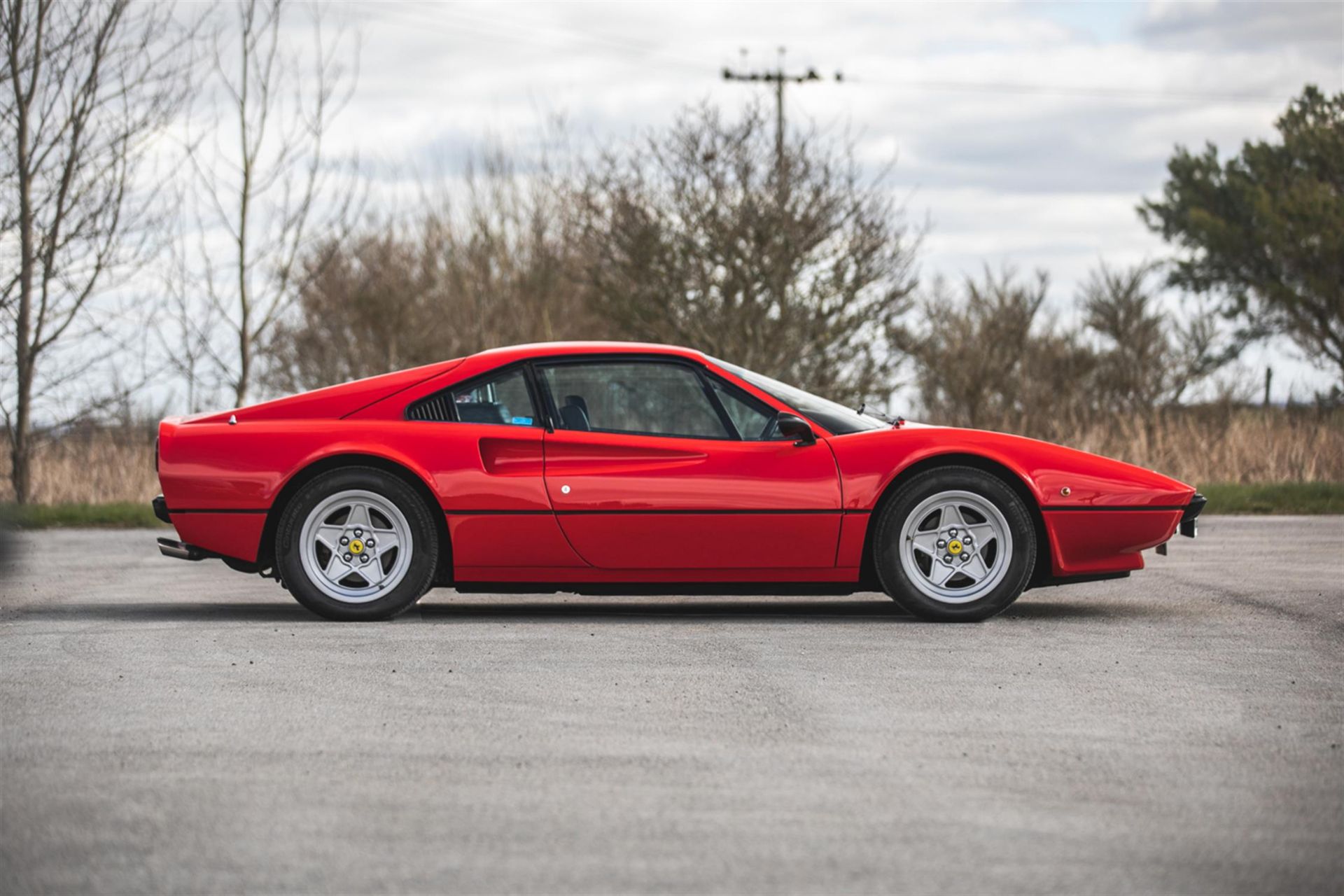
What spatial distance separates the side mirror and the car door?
0.03m

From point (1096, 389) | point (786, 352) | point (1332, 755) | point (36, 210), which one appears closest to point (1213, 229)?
point (1096, 389)

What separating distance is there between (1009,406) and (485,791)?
1976cm

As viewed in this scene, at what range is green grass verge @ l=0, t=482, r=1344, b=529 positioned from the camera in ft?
48.0

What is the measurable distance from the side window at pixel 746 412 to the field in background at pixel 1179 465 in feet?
27.7

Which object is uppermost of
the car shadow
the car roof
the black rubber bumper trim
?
the car roof

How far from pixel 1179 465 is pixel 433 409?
11923 millimetres

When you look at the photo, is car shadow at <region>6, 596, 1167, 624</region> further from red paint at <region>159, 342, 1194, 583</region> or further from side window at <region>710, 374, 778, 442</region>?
side window at <region>710, 374, 778, 442</region>

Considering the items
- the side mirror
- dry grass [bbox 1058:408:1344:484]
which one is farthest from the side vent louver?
dry grass [bbox 1058:408:1344:484]

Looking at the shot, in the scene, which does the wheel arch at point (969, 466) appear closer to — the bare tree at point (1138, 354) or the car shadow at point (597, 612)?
the car shadow at point (597, 612)

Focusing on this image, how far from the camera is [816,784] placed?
4.48m

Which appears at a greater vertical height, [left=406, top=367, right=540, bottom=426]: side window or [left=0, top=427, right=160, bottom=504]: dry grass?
[left=406, top=367, right=540, bottom=426]: side window

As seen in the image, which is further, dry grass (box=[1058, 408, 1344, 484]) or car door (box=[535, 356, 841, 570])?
dry grass (box=[1058, 408, 1344, 484])

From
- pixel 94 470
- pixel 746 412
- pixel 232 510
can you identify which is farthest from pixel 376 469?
pixel 94 470

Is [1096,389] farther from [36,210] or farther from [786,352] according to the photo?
[36,210]
